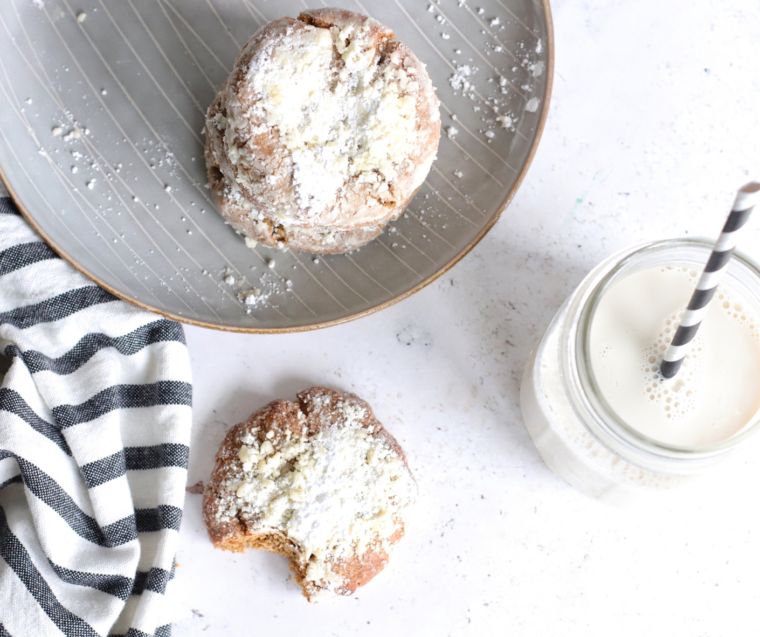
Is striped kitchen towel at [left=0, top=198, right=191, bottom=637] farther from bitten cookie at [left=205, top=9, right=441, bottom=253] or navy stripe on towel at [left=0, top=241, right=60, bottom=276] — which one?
bitten cookie at [left=205, top=9, right=441, bottom=253]

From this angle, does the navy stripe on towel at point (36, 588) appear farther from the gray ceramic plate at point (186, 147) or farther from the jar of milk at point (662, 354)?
the jar of milk at point (662, 354)

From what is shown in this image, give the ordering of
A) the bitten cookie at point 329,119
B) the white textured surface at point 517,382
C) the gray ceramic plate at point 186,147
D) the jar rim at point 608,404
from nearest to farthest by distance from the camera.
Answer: the jar rim at point 608,404
the bitten cookie at point 329,119
the gray ceramic plate at point 186,147
the white textured surface at point 517,382

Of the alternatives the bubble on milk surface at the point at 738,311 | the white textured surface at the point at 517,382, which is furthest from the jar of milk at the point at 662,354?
the white textured surface at the point at 517,382

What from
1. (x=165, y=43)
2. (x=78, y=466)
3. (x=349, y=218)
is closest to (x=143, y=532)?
(x=78, y=466)

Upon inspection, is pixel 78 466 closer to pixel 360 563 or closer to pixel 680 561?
pixel 360 563

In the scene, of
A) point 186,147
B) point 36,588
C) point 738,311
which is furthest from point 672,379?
point 36,588

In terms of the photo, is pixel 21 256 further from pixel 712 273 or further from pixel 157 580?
pixel 712 273
